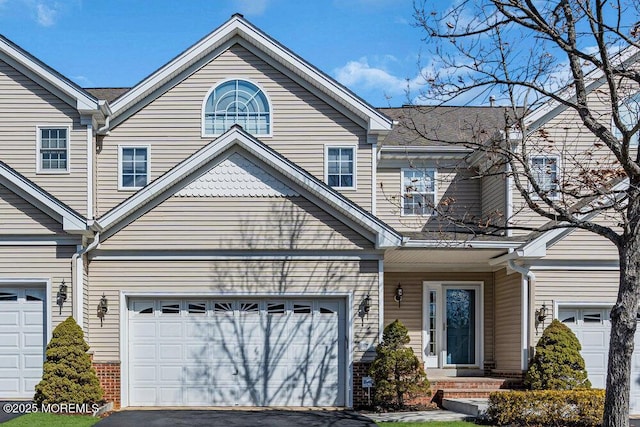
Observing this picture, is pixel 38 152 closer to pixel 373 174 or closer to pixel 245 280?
pixel 245 280

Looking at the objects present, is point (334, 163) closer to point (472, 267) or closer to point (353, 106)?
point (353, 106)

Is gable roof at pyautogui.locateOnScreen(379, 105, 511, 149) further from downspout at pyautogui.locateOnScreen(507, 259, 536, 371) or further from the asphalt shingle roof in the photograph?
downspout at pyautogui.locateOnScreen(507, 259, 536, 371)

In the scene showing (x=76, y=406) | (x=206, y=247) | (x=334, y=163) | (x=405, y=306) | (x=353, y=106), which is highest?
(x=353, y=106)

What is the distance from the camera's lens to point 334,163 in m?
17.8

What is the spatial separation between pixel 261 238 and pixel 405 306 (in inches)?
201

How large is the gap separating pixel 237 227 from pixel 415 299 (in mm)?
5709

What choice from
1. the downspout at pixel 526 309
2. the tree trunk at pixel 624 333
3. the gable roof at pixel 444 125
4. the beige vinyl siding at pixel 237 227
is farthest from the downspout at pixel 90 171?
the tree trunk at pixel 624 333

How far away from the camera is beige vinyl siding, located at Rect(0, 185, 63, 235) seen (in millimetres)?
15492

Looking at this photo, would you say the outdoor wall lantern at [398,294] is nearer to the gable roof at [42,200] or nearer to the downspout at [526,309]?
the downspout at [526,309]

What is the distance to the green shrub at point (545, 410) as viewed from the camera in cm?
1348

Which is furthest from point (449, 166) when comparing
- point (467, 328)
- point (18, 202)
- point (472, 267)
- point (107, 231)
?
point (18, 202)

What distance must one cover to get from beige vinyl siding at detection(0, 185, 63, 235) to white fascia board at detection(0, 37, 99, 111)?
252 cm

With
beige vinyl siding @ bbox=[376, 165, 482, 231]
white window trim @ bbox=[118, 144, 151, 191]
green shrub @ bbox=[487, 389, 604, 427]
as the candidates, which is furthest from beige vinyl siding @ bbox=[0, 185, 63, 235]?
green shrub @ bbox=[487, 389, 604, 427]

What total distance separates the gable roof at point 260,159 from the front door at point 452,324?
4.28m
